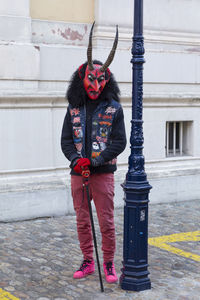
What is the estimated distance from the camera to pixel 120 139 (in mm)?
5418

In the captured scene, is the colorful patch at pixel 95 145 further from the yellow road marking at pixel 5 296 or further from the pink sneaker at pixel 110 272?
the yellow road marking at pixel 5 296

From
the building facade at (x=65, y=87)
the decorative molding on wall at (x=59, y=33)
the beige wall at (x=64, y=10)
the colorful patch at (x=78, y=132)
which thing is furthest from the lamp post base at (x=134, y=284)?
the beige wall at (x=64, y=10)

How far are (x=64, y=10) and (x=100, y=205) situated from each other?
13.2 feet

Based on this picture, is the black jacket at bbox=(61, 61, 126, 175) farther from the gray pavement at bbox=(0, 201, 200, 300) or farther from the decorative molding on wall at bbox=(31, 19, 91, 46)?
the decorative molding on wall at bbox=(31, 19, 91, 46)

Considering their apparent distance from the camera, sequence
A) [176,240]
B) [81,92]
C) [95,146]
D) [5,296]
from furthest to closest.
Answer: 1. [176,240]
2. [81,92]
3. [95,146]
4. [5,296]

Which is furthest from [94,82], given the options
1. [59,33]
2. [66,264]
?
[59,33]

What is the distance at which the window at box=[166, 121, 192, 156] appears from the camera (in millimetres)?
9680

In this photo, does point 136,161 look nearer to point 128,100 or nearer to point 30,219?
point 30,219

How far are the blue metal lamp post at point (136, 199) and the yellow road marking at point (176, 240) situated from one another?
1.26 meters

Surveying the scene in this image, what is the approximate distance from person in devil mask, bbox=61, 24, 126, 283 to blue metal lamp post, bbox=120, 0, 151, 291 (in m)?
0.20

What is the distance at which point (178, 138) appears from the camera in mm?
9820

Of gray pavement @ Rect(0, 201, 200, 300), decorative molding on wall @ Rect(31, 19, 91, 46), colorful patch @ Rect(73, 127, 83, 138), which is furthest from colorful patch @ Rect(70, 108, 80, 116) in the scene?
decorative molding on wall @ Rect(31, 19, 91, 46)

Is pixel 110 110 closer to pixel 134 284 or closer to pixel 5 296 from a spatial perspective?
pixel 134 284

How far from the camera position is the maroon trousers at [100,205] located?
5.45 metres
